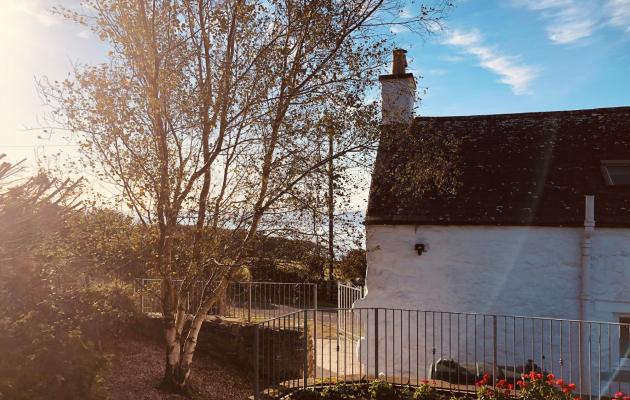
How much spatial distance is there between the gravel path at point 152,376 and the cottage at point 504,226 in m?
3.19

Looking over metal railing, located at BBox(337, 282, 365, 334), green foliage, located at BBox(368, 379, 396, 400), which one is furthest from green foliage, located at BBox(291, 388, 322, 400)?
metal railing, located at BBox(337, 282, 365, 334)

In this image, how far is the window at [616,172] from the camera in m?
12.0

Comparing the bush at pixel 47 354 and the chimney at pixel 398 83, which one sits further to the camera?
the chimney at pixel 398 83

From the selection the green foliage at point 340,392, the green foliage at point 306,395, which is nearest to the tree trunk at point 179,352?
the green foliage at point 306,395

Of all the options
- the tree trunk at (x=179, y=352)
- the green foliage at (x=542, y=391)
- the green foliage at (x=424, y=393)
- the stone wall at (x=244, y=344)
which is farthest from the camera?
the stone wall at (x=244, y=344)

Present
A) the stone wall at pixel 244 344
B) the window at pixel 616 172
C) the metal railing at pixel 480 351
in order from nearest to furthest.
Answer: the metal railing at pixel 480 351 → the window at pixel 616 172 → the stone wall at pixel 244 344

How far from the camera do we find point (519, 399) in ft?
25.3

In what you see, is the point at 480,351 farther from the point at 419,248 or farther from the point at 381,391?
the point at 381,391

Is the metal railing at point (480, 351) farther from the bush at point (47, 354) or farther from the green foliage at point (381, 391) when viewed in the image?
the bush at point (47, 354)

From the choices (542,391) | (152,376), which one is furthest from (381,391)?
(152,376)

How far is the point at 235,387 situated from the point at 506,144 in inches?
357

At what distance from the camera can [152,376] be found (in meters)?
10.9

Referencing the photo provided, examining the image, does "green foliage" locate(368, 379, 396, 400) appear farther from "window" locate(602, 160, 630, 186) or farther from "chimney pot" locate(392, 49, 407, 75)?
"chimney pot" locate(392, 49, 407, 75)

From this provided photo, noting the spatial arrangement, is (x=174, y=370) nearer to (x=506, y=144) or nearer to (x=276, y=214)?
(x=276, y=214)
